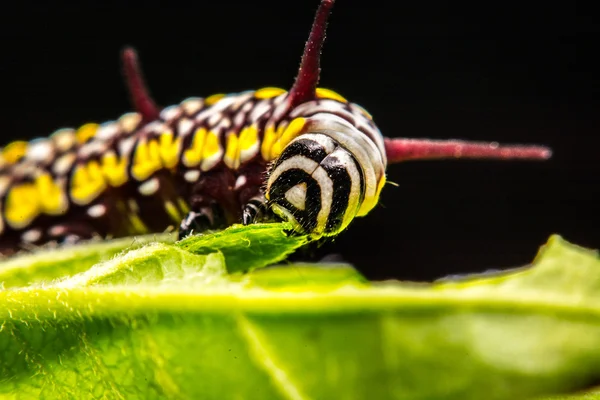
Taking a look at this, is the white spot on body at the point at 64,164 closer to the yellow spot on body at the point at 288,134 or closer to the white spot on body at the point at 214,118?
the white spot on body at the point at 214,118

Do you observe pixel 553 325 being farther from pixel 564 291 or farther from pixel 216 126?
pixel 216 126

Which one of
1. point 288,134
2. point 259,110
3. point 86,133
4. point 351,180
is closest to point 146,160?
point 86,133

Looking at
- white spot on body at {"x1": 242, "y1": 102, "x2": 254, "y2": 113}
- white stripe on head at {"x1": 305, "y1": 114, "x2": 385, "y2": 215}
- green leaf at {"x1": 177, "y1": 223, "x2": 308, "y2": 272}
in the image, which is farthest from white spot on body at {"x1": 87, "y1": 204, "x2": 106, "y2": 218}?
green leaf at {"x1": 177, "y1": 223, "x2": 308, "y2": 272}

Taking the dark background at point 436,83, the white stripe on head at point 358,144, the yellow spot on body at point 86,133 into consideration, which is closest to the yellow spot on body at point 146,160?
the yellow spot on body at point 86,133

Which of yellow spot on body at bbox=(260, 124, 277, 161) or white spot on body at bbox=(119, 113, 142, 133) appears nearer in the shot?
yellow spot on body at bbox=(260, 124, 277, 161)

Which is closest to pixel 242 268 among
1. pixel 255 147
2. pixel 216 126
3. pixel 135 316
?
pixel 135 316

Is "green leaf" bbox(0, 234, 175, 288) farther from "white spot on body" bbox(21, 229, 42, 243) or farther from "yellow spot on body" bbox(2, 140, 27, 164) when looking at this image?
"yellow spot on body" bbox(2, 140, 27, 164)
